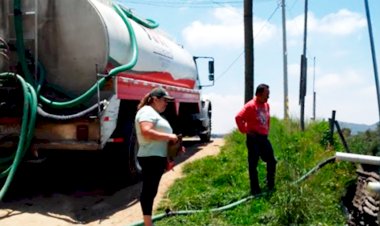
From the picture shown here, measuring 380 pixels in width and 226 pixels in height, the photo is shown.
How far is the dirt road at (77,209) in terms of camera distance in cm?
583

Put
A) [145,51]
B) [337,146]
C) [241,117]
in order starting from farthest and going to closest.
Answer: [337,146] → [145,51] → [241,117]

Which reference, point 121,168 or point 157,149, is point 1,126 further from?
point 157,149

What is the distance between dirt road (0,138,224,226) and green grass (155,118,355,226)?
1.65 ft

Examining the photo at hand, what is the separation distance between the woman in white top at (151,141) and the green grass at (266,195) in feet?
2.96

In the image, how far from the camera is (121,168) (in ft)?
24.4

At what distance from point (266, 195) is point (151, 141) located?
7.30 feet

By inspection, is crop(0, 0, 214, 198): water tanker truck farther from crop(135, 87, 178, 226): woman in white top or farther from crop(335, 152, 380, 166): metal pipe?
crop(335, 152, 380, 166): metal pipe

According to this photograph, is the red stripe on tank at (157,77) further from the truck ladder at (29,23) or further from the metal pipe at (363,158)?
the metal pipe at (363,158)

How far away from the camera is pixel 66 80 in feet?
22.9

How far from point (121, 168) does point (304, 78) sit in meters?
5.58

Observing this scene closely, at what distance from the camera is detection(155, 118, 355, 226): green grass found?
5324 millimetres

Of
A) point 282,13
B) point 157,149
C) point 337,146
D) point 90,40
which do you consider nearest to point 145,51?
point 90,40

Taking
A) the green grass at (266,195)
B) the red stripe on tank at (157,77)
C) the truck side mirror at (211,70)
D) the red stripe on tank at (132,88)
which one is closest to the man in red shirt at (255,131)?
the green grass at (266,195)

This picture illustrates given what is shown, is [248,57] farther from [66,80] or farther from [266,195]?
[266,195]
